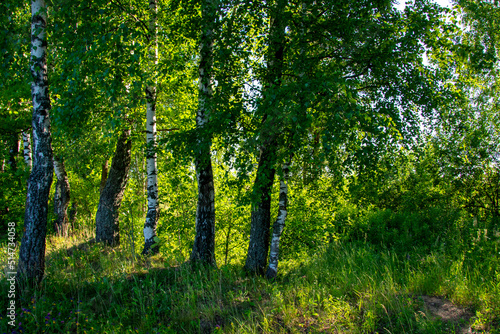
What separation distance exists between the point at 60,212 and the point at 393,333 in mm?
10526

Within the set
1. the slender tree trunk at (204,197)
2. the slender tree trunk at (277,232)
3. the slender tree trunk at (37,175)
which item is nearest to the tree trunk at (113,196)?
the slender tree trunk at (204,197)

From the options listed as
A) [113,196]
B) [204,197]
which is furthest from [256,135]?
[113,196]

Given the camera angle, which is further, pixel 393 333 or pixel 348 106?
pixel 348 106

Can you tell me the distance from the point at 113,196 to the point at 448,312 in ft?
26.6

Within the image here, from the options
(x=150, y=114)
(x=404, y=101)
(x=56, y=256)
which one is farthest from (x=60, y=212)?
(x=404, y=101)

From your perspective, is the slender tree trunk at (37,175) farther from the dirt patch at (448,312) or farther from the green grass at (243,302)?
the dirt patch at (448,312)

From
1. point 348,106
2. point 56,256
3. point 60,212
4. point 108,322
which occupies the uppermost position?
Answer: point 348,106

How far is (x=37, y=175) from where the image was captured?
4781 millimetres

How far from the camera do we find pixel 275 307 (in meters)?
4.24

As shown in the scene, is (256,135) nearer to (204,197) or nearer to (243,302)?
(204,197)

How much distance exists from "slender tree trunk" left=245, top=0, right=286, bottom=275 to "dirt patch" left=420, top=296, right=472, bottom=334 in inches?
113

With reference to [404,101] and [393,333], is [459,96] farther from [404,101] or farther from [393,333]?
[393,333]

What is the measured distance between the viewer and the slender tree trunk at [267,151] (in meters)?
4.50

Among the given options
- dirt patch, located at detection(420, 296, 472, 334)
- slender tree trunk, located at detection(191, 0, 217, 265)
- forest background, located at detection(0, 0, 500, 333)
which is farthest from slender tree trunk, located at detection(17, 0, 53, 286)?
dirt patch, located at detection(420, 296, 472, 334)
